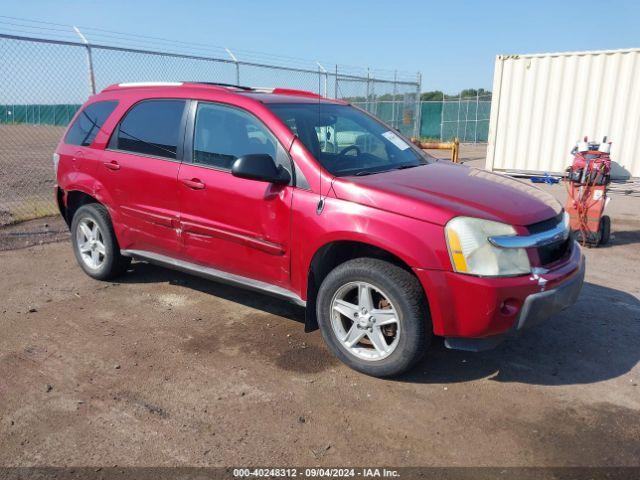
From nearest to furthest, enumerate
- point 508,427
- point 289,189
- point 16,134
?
point 508,427, point 289,189, point 16,134

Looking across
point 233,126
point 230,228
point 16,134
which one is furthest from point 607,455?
Answer: point 16,134

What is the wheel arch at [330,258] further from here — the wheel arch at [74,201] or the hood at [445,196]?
the wheel arch at [74,201]

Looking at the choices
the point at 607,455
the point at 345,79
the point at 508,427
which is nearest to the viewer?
the point at 607,455

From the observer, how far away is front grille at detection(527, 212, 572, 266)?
10.5 ft

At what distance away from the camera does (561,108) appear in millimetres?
11211

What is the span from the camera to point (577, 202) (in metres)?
6.75

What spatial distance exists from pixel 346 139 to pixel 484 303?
1787 mm

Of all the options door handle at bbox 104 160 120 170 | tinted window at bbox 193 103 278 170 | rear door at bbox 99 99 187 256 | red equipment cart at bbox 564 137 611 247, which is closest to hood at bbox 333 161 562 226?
tinted window at bbox 193 103 278 170

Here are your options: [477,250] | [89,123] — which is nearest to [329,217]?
[477,250]

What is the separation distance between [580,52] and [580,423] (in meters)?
10.1

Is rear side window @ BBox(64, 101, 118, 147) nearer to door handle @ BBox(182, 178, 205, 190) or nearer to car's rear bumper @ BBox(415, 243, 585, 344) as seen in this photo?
door handle @ BBox(182, 178, 205, 190)

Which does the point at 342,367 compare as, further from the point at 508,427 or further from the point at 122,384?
the point at 122,384

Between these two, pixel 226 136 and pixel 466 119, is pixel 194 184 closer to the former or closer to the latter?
pixel 226 136

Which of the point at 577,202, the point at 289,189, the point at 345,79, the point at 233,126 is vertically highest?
the point at 345,79
